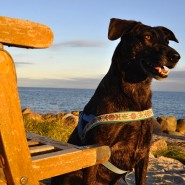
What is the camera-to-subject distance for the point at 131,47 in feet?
13.2

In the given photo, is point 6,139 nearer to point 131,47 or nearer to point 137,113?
point 137,113

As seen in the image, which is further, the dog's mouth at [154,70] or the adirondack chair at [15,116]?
the dog's mouth at [154,70]

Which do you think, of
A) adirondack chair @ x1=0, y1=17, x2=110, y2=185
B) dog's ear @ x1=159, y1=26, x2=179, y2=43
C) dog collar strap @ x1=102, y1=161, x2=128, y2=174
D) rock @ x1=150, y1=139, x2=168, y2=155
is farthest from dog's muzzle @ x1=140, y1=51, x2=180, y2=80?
rock @ x1=150, y1=139, x2=168, y2=155

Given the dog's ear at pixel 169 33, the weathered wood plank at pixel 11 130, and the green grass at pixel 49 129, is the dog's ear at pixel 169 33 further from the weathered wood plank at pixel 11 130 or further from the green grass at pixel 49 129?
the green grass at pixel 49 129

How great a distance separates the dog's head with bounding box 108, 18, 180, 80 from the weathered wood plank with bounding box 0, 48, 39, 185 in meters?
2.33

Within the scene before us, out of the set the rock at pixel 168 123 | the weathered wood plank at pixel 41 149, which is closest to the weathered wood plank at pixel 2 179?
the weathered wood plank at pixel 41 149

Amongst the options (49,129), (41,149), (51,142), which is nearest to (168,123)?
(49,129)

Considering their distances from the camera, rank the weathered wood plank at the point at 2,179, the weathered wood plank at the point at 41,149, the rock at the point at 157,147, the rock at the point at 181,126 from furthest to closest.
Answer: the rock at the point at 181,126, the rock at the point at 157,147, the weathered wood plank at the point at 41,149, the weathered wood plank at the point at 2,179

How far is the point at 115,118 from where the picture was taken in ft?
11.9

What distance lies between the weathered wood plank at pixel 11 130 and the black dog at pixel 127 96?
5.85 feet

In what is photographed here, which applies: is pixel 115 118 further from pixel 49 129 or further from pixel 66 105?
pixel 66 105

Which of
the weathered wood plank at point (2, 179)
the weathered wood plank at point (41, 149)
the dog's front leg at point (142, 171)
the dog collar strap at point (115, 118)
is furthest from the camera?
the dog's front leg at point (142, 171)

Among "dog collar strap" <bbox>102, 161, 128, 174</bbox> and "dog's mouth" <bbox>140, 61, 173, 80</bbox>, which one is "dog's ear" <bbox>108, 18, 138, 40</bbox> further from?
"dog collar strap" <bbox>102, 161, 128, 174</bbox>

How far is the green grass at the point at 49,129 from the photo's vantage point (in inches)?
329
